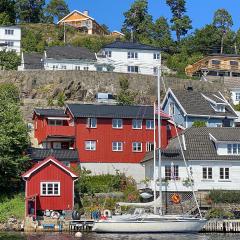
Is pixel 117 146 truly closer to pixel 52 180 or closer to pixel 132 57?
pixel 52 180

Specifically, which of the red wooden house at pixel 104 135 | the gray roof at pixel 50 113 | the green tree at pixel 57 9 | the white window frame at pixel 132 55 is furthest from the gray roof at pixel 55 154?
the green tree at pixel 57 9

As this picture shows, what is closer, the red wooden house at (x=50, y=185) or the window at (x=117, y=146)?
the red wooden house at (x=50, y=185)

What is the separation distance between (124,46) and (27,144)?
47.4m

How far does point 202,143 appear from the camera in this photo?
63500 millimetres

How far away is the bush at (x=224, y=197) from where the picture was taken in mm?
59062

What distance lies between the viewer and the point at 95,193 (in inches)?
2325

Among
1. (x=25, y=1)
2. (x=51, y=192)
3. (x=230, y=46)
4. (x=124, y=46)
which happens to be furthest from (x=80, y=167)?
(x=25, y=1)

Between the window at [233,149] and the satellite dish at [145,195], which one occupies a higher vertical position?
the window at [233,149]

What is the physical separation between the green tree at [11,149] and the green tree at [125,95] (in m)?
23.8

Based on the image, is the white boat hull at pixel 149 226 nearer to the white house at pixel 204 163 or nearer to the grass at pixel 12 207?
the grass at pixel 12 207

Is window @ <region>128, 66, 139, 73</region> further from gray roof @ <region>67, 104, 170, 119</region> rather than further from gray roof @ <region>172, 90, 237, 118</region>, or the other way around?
gray roof @ <region>67, 104, 170, 119</region>

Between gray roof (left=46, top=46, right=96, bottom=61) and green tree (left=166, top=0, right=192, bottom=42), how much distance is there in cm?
2552

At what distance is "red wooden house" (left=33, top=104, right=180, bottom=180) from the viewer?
6812cm

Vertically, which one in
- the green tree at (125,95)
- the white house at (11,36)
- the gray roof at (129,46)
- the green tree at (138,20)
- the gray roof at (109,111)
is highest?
the green tree at (138,20)
